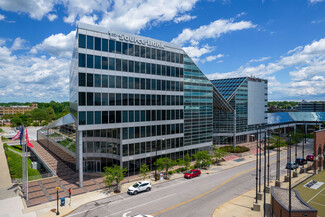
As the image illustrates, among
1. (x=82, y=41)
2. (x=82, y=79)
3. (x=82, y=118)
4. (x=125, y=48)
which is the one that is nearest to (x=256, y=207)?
(x=82, y=118)

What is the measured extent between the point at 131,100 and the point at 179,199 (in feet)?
65.3

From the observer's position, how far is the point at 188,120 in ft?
162

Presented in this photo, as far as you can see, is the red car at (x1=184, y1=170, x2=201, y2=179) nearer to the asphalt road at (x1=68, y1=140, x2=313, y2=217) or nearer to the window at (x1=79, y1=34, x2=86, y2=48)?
the asphalt road at (x1=68, y1=140, x2=313, y2=217)

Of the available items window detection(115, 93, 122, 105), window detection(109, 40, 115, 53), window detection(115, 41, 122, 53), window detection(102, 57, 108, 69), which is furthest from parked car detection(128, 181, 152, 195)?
window detection(115, 41, 122, 53)

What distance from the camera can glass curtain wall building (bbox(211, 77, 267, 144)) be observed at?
69625 millimetres

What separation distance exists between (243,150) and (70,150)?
4831cm

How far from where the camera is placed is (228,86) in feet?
245

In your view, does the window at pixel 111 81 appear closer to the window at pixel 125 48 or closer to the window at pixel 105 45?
the window at pixel 105 45

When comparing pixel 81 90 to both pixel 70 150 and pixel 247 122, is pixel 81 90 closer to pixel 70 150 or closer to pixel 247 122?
pixel 70 150

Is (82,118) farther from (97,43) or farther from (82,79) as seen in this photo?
(97,43)

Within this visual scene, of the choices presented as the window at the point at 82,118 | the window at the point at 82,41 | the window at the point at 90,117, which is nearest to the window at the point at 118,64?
the window at the point at 82,41

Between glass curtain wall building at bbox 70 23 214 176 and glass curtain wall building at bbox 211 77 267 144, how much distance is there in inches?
831

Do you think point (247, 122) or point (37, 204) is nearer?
point (37, 204)

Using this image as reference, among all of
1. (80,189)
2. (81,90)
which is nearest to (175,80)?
(81,90)
